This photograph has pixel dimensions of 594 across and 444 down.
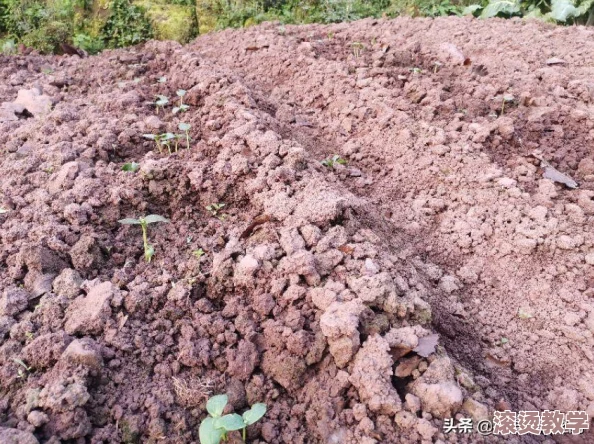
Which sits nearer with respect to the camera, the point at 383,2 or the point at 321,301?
the point at 321,301

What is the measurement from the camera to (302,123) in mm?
3395

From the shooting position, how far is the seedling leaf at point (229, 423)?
1.38m

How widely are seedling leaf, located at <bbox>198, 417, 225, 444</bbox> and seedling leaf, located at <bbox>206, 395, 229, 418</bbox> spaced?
0.08 feet

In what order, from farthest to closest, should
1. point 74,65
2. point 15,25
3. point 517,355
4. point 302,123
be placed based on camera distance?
point 15,25
point 74,65
point 302,123
point 517,355

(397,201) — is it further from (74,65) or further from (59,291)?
(74,65)

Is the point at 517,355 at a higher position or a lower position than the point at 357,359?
lower

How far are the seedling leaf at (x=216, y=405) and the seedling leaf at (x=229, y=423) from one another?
30 millimetres

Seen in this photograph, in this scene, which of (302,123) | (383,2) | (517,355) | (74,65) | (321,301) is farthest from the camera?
(383,2)

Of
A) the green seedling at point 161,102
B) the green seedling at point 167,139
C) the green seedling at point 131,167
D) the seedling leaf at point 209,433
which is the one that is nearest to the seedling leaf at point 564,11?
the green seedling at point 161,102

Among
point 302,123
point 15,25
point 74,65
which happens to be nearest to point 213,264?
point 302,123

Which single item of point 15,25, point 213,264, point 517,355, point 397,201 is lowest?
point 517,355

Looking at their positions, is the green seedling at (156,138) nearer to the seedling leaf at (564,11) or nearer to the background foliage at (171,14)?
the background foliage at (171,14)

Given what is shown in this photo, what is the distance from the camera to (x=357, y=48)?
14.1 feet

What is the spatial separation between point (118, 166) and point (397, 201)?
62.6 inches
